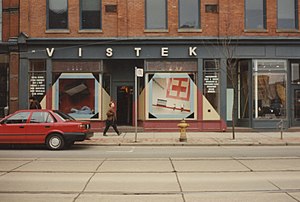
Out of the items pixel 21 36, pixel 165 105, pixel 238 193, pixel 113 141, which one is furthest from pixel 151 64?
pixel 238 193

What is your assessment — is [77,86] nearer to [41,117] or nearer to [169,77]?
[169,77]

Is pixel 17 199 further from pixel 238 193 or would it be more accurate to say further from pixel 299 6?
pixel 299 6

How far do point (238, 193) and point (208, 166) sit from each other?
10.3 ft

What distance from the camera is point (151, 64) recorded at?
67.3 ft

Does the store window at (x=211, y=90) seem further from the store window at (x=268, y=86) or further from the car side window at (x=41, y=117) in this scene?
the car side window at (x=41, y=117)

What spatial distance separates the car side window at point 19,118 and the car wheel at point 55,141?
123 centimetres

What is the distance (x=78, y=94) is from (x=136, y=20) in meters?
5.17

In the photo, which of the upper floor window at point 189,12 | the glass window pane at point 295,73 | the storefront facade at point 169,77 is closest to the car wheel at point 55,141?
the storefront facade at point 169,77

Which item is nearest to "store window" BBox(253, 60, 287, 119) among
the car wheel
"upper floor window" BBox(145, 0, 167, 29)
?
"upper floor window" BBox(145, 0, 167, 29)

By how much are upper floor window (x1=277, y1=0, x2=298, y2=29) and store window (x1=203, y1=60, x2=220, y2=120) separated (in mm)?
4306

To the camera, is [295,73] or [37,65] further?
[295,73]

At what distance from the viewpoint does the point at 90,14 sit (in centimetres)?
2073

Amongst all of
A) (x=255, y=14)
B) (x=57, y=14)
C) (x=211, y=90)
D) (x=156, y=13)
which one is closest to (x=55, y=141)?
(x=57, y=14)

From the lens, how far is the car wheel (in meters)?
14.2
